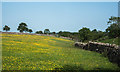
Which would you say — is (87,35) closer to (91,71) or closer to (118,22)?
(118,22)

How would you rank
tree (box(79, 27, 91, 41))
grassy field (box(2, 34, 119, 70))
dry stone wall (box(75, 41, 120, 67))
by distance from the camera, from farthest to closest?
tree (box(79, 27, 91, 41)) → dry stone wall (box(75, 41, 120, 67)) → grassy field (box(2, 34, 119, 70))

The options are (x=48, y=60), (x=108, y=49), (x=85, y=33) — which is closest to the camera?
(x=48, y=60)

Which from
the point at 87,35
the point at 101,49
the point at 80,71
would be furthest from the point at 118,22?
the point at 87,35

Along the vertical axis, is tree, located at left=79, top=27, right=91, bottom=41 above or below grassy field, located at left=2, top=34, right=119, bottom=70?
above

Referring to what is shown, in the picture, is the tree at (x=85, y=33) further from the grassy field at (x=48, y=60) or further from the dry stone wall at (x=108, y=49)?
the grassy field at (x=48, y=60)

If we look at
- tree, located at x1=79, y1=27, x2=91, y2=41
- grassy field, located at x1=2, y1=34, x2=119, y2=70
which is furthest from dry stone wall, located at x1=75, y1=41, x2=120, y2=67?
tree, located at x1=79, y1=27, x2=91, y2=41

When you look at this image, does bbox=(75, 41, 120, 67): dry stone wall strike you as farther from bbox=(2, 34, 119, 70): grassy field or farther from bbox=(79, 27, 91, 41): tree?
bbox=(79, 27, 91, 41): tree

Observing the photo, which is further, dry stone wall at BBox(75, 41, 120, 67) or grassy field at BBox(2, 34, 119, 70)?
dry stone wall at BBox(75, 41, 120, 67)

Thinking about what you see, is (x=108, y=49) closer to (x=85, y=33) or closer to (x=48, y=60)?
(x=48, y=60)

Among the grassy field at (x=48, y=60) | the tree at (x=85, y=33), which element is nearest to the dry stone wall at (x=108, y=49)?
the grassy field at (x=48, y=60)

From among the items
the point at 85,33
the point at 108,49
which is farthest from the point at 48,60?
the point at 85,33

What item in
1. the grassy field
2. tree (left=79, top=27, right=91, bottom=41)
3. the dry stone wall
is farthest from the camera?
tree (left=79, top=27, right=91, bottom=41)

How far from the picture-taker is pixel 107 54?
1302 cm

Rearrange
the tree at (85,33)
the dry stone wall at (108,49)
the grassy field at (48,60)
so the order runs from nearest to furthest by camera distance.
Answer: the grassy field at (48,60) < the dry stone wall at (108,49) < the tree at (85,33)
